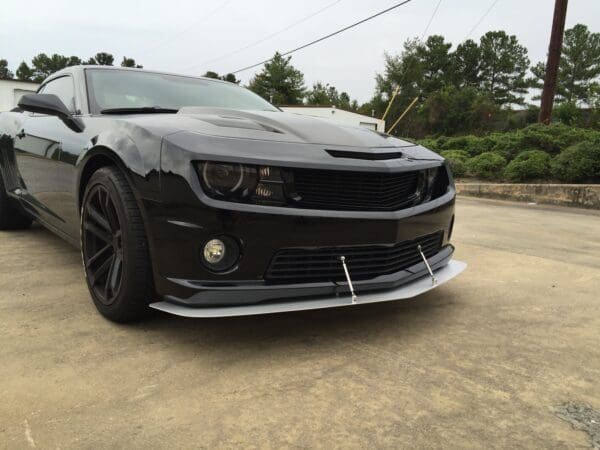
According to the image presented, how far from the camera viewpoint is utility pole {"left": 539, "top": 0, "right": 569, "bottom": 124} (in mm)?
10781

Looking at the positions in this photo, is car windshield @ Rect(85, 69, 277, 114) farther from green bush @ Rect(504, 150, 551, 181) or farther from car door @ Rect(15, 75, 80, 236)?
green bush @ Rect(504, 150, 551, 181)

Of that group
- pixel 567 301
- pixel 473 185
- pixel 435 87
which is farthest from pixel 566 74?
pixel 567 301

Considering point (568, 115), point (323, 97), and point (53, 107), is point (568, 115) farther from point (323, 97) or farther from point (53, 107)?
point (323, 97)

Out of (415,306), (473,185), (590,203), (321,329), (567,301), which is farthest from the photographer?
(473,185)

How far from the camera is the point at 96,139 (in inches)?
94.7

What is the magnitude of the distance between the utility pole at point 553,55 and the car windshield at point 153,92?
9.80 meters

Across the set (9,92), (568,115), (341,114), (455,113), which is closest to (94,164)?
(568,115)

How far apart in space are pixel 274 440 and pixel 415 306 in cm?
146

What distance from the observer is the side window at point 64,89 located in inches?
119

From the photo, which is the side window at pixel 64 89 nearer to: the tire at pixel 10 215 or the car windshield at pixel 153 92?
the car windshield at pixel 153 92

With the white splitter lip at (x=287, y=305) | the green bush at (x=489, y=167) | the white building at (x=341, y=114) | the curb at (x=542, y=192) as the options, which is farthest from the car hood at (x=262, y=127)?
the white building at (x=341, y=114)

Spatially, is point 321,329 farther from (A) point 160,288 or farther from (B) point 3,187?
(B) point 3,187

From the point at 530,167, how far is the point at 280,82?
41721mm

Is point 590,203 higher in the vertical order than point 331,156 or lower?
lower
